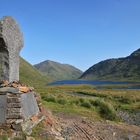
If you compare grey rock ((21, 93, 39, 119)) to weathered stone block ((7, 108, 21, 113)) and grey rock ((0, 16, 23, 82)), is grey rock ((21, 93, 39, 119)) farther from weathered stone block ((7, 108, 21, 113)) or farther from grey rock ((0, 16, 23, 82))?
grey rock ((0, 16, 23, 82))

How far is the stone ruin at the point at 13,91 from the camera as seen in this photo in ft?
44.5

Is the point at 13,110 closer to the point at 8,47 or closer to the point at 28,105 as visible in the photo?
the point at 28,105

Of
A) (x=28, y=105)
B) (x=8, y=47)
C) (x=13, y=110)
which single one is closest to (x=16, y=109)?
(x=13, y=110)

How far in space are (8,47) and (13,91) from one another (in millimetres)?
2654

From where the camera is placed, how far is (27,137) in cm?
1303

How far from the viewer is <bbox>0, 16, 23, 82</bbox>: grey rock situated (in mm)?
15481

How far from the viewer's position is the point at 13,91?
14023mm

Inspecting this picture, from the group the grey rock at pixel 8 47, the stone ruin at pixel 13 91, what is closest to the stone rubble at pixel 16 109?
the stone ruin at pixel 13 91

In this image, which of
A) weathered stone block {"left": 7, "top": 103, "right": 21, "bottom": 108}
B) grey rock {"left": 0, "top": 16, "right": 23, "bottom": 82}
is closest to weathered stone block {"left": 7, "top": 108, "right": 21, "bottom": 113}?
weathered stone block {"left": 7, "top": 103, "right": 21, "bottom": 108}

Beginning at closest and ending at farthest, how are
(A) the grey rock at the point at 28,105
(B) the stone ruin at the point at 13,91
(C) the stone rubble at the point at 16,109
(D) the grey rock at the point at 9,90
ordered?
1. (C) the stone rubble at the point at 16,109
2. (B) the stone ruin at the point at 13,91
3. (D) the grey rock at the point at 9,90
4. (A) the grey rock at the point at 28,105

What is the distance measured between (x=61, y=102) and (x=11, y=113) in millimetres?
22697

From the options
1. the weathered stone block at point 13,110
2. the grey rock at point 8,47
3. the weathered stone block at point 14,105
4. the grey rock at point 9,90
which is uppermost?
the grey rock at point 8,47

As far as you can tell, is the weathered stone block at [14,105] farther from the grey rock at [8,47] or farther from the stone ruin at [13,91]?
the grey rock at [8,47]

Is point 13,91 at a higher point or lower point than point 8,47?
lower
